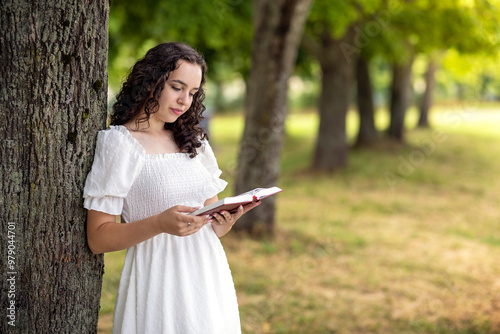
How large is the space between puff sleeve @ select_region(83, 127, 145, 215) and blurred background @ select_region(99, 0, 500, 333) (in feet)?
1.75

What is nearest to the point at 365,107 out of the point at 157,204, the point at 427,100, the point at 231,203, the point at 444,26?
the point at 444,26

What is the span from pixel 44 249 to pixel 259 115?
186 inches

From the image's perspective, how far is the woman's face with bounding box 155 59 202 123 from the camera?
6.75 ft

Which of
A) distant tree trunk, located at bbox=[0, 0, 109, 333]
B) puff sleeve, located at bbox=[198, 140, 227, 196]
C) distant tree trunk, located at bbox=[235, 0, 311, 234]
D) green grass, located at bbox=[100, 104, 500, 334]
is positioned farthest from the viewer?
distant tree trunk, located at bbox=[235, 0, 311, 234]

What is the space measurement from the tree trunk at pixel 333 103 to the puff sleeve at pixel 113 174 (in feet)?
33.0

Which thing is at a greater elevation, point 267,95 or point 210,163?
point 267,95

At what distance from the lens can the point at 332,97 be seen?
1211 cm

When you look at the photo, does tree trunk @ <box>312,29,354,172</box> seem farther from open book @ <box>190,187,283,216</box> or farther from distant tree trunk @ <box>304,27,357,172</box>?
open book @ <box>190,187,283,216</box>

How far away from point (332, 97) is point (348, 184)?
7.17 feet

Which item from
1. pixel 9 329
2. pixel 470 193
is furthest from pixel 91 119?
pixel 470 193

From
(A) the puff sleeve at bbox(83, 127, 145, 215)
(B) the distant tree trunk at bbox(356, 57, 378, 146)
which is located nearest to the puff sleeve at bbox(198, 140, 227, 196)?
(A) the puff sleeve at bbox(83, 127, 145, 215)

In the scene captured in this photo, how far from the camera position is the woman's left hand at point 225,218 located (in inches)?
78.7

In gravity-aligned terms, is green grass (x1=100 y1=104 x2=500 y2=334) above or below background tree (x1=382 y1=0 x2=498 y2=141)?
below

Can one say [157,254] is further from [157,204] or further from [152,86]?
[152,86]
